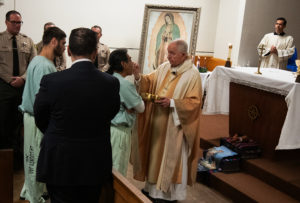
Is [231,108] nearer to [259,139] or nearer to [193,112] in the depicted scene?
[259,139]

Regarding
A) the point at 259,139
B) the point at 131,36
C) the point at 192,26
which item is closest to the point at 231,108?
the point at 259,139

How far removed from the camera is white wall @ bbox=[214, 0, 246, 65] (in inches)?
325

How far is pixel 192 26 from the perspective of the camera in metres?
6.98

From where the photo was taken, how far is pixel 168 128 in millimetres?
3682

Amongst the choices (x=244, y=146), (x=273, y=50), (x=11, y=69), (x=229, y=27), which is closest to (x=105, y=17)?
(x=229, y=27)

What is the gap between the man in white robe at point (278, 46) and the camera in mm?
7574

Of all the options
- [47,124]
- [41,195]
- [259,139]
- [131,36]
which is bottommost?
[41,195]

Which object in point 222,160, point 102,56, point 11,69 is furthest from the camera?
point 102,56

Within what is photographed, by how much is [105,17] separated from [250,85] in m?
4.32

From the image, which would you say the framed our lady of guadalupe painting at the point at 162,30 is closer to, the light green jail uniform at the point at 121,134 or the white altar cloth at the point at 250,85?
the white altar cloth at the point at 250,85

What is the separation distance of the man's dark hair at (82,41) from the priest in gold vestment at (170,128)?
4.79ft

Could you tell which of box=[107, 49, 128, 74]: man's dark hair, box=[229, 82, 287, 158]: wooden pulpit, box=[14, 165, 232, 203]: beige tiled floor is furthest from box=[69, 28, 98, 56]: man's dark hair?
box=[229, 82, 287, 158]: wooden pulpit

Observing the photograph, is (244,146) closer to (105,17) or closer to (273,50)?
(273,50)

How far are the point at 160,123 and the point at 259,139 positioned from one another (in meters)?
1.65
